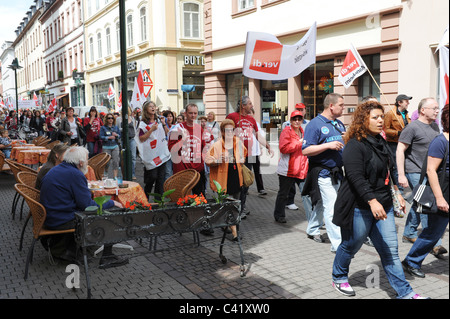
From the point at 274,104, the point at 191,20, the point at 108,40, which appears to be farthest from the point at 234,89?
the point at 108,40

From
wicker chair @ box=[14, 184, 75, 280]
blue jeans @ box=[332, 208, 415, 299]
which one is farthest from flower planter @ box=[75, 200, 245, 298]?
blue jeans @ box=[332, 208, 415, 299]

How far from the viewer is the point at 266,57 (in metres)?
6.32

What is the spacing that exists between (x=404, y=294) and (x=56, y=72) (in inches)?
2010

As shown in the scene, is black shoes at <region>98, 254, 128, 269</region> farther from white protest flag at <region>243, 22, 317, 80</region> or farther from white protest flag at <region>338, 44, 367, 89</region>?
white protest flag at <region>338, 44, 367, 89</region>

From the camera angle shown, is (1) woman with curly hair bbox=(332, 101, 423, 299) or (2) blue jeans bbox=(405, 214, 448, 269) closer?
(1) woman with curly hair bbox=(332, 101, 423, 299)

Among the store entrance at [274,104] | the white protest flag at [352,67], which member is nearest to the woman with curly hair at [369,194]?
the white protest flag at [352,67]

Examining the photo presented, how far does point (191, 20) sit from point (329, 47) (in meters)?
15.0

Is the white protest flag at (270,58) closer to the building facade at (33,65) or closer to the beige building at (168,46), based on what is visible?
the beige building at (168,46)

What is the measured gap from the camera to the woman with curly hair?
382cm

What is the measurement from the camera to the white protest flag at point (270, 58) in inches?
242

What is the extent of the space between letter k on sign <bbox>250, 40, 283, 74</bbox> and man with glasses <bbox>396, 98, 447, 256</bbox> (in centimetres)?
196

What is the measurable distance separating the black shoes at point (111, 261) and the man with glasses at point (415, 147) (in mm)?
3406

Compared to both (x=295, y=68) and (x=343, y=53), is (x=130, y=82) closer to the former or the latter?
(x=343, y=53)
